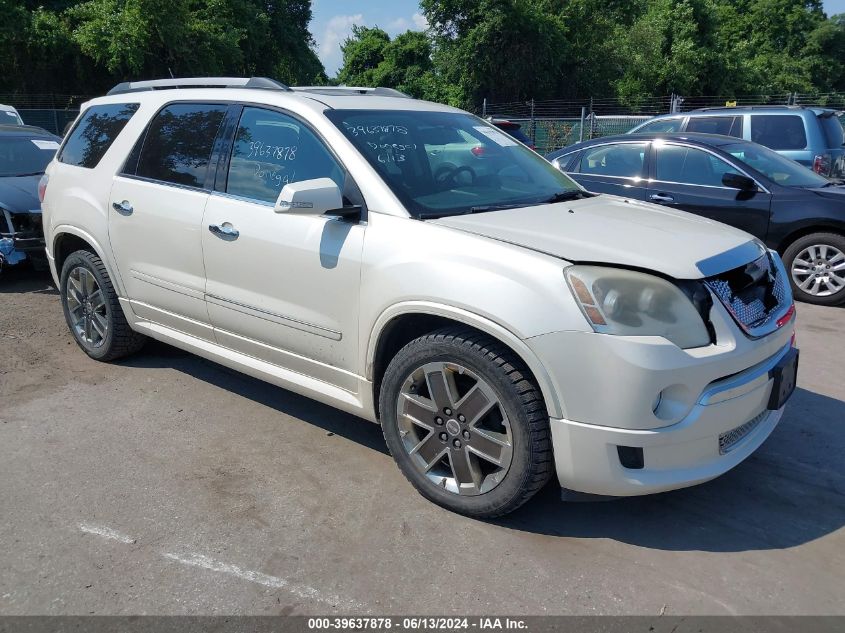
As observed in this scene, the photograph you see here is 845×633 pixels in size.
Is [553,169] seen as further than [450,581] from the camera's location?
Yes

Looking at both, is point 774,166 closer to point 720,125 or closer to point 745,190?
point 745,190

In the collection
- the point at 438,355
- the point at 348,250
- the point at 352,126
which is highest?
the point at 352,126

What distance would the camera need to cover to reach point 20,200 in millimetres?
7145

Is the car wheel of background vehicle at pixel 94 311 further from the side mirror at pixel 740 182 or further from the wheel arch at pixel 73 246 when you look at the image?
the side mirror at pixel 740 182

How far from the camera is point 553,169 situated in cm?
437

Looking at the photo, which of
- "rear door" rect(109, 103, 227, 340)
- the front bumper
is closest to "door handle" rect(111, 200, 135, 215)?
"rear door" rect(109, 103, 227, 340)

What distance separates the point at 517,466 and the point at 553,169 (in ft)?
7.11

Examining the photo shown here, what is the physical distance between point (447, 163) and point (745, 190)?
172 inches

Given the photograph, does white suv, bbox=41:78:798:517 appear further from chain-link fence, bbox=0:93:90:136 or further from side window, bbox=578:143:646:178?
chain-link fence, bbox=0:93:90:136

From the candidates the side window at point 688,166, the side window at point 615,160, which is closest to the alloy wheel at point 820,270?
the side window at point 688,166

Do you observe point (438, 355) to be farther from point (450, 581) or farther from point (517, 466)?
point (450, 581)

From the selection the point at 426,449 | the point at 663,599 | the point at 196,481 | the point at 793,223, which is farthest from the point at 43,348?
the point at 793,223

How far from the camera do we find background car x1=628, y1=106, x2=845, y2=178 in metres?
9.45

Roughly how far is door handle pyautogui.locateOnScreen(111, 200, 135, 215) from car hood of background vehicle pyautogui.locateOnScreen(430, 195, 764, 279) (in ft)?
7.21
